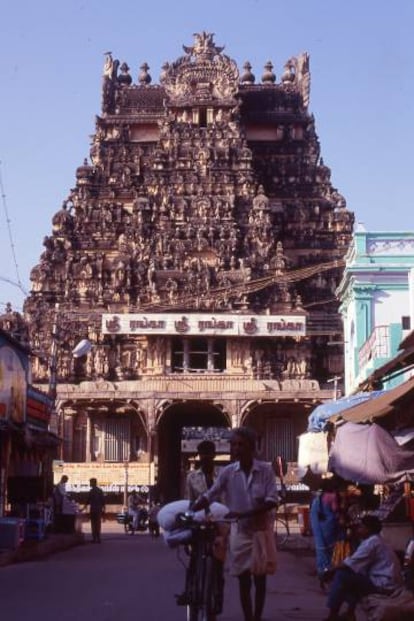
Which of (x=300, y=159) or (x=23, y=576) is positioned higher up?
(x=300, y=159)

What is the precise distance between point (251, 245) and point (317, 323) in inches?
207

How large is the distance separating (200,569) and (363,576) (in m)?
1.44

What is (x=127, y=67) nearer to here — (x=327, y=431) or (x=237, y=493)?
(x=327, y=431)

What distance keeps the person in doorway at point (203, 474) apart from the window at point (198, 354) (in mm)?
38179

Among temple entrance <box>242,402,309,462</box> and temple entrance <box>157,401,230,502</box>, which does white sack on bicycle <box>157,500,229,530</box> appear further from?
temple entrance <box>242,402,309,462</box>

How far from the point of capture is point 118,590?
1241 centimetres

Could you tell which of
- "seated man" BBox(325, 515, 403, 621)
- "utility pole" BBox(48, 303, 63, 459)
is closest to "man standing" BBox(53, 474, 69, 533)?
"utility pole" BBox(48, 303, 63, 459)

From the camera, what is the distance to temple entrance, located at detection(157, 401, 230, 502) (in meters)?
46.9

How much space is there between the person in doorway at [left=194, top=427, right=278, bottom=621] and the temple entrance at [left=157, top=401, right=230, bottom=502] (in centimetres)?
3592

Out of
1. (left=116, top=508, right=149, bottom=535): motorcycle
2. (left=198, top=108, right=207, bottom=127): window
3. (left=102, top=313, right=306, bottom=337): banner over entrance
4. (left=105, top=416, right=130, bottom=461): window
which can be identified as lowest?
(left=116, top=508, right=149, bottom=535): motorcycle

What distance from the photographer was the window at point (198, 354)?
4803cm

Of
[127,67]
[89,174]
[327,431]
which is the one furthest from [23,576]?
[127,67]

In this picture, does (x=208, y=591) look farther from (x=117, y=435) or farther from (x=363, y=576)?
(x=117, y=435)

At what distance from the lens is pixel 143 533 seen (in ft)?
105
